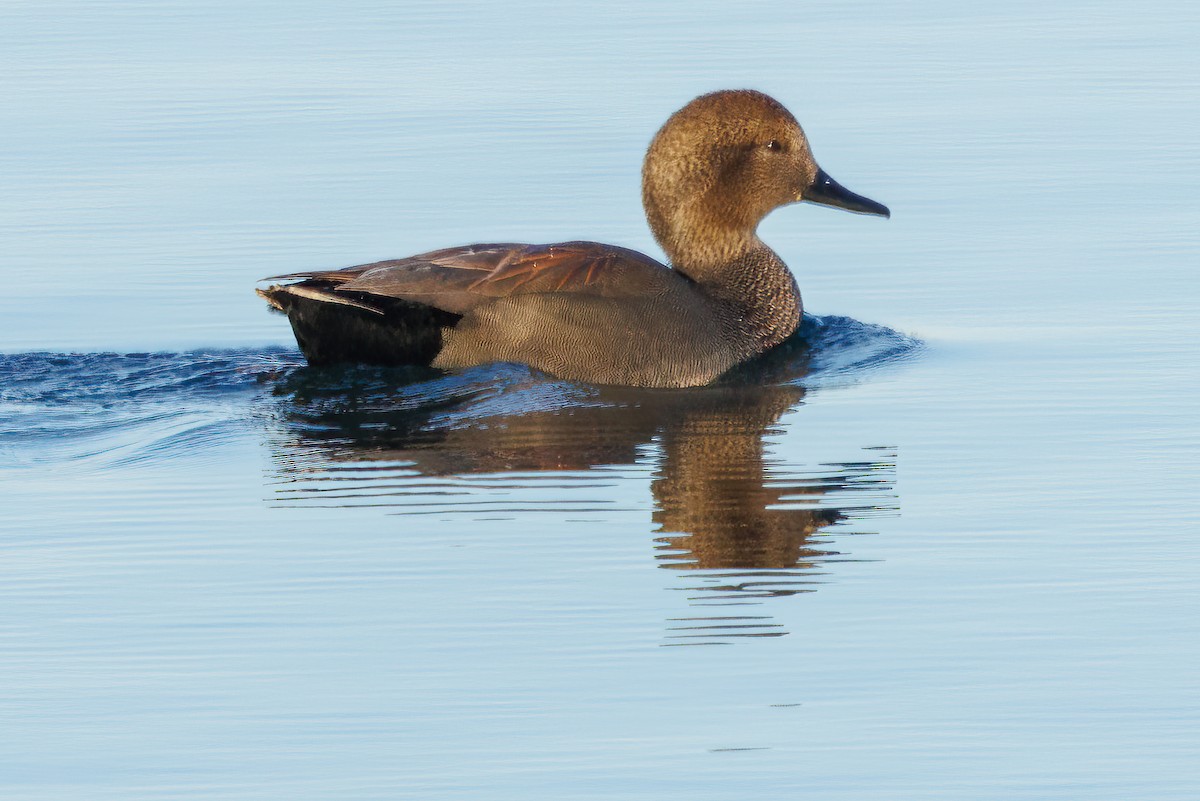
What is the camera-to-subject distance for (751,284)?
10.5 metres

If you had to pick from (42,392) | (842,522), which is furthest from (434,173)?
(842,522)

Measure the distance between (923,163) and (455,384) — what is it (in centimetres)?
487

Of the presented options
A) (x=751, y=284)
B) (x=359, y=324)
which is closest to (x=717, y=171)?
(x=751, y=284)

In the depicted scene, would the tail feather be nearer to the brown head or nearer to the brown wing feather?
the brown wing feather

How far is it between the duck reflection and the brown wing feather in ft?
1.22

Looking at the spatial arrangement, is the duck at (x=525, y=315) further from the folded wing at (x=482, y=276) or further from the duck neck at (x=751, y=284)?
the duck neck at (x=751, y=284)

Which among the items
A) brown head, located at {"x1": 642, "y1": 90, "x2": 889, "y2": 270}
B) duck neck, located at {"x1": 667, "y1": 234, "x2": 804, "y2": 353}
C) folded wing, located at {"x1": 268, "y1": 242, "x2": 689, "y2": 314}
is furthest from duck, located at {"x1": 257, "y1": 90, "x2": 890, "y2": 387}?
brown head, located at {"x1": 642, "y1": 90, "x2": 889, "y2": 270}

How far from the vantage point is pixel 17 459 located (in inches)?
339

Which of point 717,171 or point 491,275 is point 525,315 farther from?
point 717,171

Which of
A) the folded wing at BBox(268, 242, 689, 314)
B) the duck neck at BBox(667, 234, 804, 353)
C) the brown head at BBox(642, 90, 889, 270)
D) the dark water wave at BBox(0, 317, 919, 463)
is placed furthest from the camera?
the brown head at BBox(642, 90, 889, 270)

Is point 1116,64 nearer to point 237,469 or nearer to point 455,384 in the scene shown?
point 455,384

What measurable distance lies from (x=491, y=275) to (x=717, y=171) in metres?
1.56

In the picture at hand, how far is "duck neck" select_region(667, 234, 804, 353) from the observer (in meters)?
10.4

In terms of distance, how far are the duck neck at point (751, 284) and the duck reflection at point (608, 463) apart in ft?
1.00
